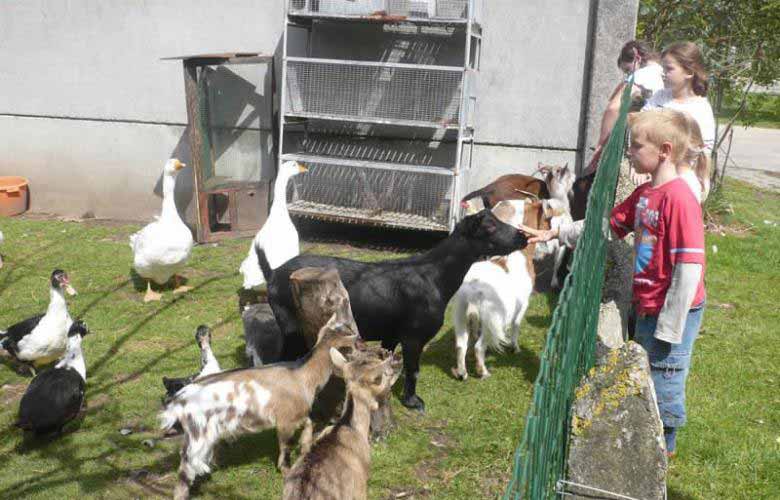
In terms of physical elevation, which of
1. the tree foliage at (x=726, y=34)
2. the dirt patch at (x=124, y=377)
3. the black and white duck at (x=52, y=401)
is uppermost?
the tree foliage at (x=726, y=34)

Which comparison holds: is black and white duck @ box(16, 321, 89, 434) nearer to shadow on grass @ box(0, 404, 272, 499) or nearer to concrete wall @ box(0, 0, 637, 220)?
shadow on grass @ box(0, 404, 272, 499)

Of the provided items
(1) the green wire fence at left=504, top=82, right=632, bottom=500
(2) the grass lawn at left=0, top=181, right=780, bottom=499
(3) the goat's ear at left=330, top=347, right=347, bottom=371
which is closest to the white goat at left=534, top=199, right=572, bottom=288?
(2) the grass lawn at left=0, top=181, right=780, bottom=499

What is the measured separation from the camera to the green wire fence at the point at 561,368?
1.71 meters

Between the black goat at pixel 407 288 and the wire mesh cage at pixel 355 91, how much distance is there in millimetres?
4134

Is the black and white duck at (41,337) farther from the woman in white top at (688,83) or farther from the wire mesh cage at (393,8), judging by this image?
the wire mesh cage at (393,8)

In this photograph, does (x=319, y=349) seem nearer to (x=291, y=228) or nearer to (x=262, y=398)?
(x=262, y=398)

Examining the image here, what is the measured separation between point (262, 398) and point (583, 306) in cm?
204

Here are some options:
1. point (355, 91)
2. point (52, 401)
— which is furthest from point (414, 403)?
point (355, 91)

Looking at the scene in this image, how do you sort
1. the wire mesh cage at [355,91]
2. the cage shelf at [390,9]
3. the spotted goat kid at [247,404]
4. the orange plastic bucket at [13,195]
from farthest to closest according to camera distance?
the orange plastic bucket at [13,195], the wire mesh cage at [355,91], the cage shelf at [390,9], the spotted goat kid at [247,404]

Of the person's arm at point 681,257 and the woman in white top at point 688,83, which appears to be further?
the woman in white top at point 688,83

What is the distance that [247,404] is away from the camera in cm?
416

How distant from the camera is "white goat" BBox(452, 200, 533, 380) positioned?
5621mm

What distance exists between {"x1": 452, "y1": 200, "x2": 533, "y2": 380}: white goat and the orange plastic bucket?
7487 millimetres

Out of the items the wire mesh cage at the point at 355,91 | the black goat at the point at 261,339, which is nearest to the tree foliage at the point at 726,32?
the wire mesh cage at the point at 355,91
